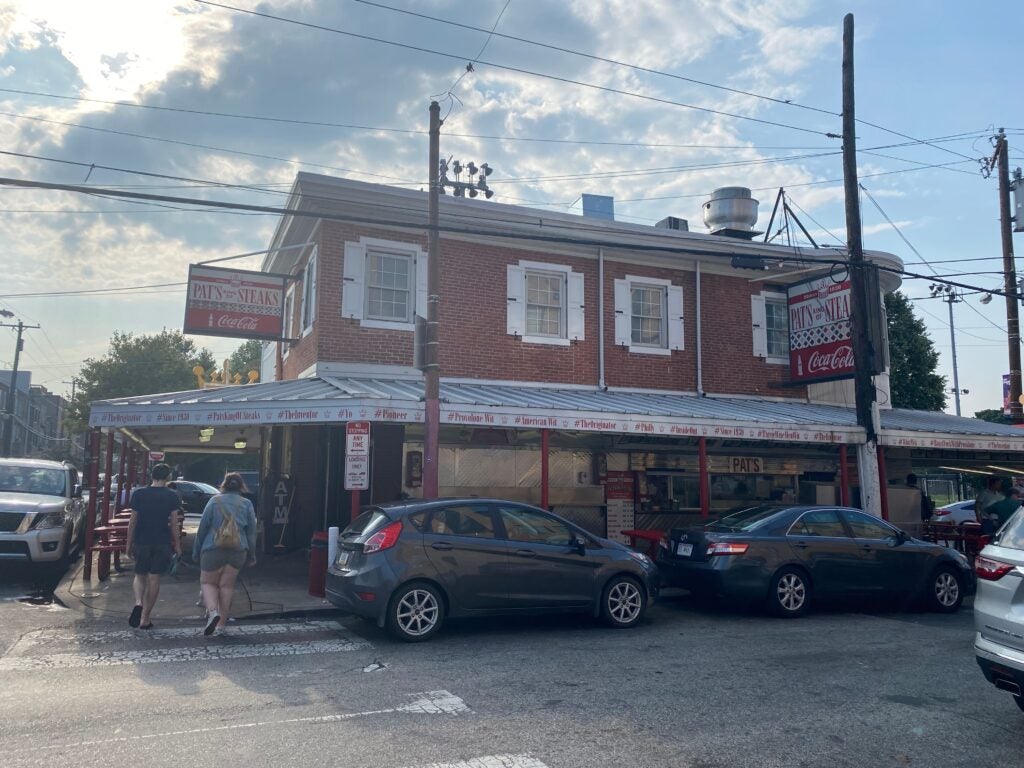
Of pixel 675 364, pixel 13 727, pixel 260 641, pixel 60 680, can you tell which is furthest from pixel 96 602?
pixel 675 364

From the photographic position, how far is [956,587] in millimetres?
11273

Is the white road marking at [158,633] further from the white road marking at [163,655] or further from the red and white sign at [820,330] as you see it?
the red and white sign at [820,330]

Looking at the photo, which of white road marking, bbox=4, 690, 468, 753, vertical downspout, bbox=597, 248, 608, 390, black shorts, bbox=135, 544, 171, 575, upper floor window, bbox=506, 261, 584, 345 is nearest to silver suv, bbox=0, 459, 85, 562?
black shorts, bbox=135, 544, 171, 575

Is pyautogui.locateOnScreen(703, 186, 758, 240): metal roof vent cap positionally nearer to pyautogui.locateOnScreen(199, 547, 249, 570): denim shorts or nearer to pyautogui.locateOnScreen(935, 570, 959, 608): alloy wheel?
pyautogui.locateOnScreen(935, 570, 959, 608): alloy wheel

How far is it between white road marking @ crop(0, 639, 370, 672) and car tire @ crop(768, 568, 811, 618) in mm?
5131

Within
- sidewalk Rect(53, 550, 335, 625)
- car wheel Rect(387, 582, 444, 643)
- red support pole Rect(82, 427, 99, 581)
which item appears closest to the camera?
car wheel Rect(387, 582, 444, 643)

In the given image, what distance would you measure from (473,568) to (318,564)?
3017mm

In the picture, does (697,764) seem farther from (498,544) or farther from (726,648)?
(498,544)

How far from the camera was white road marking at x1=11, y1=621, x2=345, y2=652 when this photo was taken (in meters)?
8.26

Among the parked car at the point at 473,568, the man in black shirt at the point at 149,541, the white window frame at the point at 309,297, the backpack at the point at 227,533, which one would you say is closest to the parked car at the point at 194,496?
the white window frame at the point at 309,297

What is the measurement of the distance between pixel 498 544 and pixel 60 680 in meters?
4.25

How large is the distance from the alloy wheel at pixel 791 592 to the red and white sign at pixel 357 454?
5455 mm

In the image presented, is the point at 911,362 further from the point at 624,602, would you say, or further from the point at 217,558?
the point at 217,558

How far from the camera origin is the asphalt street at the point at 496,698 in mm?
5035
